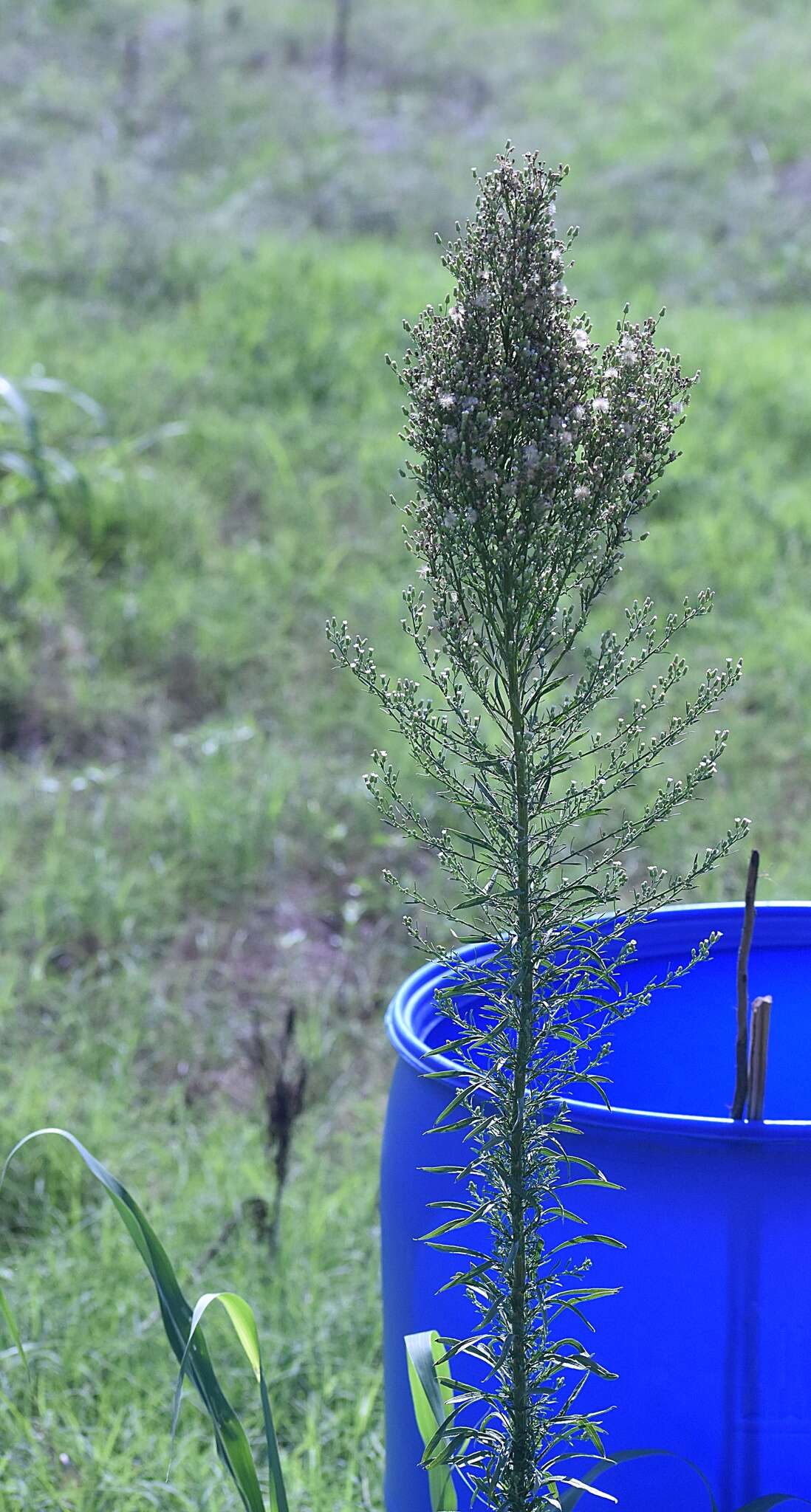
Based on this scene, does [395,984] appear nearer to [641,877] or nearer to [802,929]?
[641,877]

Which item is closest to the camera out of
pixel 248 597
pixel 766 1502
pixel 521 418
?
pixel 521 418

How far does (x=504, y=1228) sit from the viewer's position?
3.65 ft

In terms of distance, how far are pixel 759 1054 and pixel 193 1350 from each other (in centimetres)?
56

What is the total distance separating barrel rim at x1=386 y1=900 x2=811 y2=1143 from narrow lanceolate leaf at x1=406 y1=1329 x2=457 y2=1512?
0.23 meters

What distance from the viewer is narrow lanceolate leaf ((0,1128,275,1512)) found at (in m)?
1.28

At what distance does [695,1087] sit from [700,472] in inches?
147

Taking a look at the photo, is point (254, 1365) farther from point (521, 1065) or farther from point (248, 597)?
point (248, 597)

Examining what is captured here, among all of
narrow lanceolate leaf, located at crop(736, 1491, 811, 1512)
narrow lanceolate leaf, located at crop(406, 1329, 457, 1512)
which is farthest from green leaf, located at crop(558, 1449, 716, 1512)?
narrow lanceolate leaf, located at crop(406, 1329, 457, 1512)

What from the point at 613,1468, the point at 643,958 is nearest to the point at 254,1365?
the point at 613,1468

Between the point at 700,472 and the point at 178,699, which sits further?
the point at 700,472

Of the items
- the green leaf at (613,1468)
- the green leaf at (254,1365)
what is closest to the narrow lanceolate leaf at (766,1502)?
the green leaf at (613,1468)

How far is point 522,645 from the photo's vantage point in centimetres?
110

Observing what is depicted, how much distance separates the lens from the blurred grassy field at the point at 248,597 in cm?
215

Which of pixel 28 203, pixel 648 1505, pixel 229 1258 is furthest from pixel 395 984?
pixel 28 203
